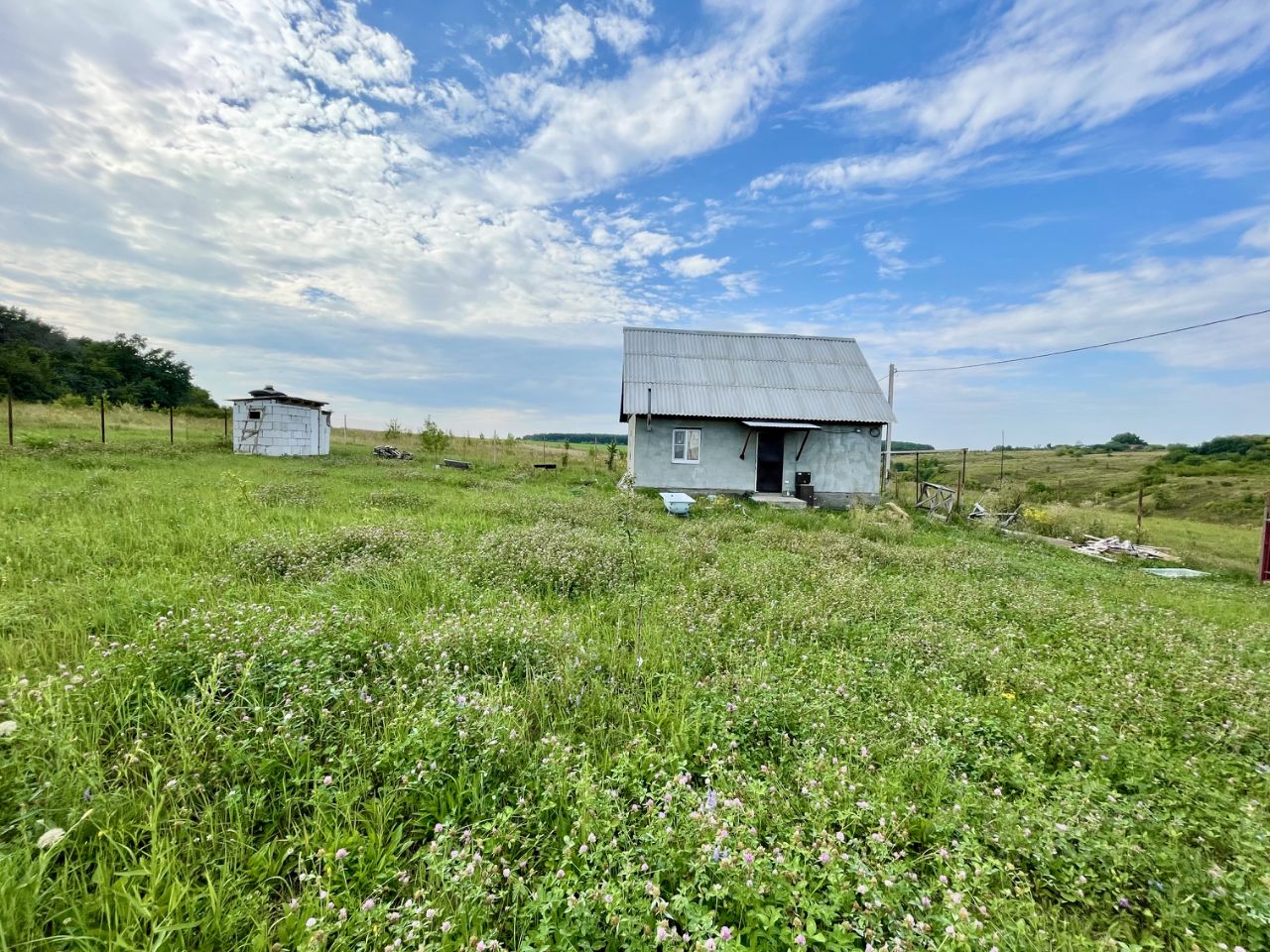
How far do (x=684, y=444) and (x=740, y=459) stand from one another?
6.67 feet

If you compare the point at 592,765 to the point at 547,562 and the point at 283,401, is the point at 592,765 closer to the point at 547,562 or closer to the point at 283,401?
the point at 547,562

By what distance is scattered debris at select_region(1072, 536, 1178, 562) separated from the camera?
42.4 ft

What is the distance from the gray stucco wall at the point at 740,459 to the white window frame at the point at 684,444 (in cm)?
11

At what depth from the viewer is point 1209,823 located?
8.49 ft

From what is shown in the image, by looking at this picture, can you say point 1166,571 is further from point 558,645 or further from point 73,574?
point 73,574

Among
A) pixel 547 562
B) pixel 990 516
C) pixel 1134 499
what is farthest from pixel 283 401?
pixel 1134 499

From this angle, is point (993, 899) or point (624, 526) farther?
point (624, 526)

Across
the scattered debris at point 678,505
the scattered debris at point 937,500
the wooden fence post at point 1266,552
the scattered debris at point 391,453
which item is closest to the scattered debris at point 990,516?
the scattered debris at point 937,500

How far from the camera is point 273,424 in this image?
24.9 meters

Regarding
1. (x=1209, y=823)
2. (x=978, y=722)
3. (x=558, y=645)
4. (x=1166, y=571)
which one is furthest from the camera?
(x=1166, y=571)

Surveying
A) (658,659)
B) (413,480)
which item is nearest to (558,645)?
(658,659)

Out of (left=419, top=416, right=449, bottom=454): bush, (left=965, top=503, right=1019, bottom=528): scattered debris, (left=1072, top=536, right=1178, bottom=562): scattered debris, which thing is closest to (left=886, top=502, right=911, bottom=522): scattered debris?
(left=965, top=503, right=1019, bottom=528): scattered debris

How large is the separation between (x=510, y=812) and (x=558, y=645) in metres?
Result: 1.80

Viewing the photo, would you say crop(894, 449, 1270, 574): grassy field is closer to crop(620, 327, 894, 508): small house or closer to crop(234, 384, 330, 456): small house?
crop(620, 327, 894, 508): small house
